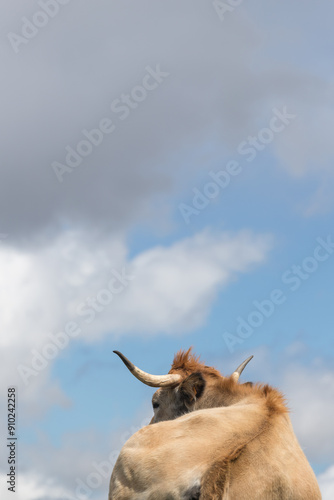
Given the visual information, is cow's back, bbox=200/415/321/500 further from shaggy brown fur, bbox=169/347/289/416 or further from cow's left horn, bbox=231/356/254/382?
cow's left horn, bbox=231/356/254/382

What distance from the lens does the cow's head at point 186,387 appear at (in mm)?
11586

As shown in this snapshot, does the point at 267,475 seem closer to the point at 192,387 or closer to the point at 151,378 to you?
the point at 192,387

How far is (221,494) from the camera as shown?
8.20 meters

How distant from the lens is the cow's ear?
11859 millimetres

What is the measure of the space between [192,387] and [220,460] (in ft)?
11.6

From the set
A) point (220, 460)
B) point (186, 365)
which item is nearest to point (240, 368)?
point (186, 365)

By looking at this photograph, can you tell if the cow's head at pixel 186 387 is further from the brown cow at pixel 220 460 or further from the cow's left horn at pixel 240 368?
the brown cow at pixel 220 460

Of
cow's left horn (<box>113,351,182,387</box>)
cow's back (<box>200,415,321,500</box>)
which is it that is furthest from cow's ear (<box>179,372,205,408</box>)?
cow's back (<box>200,415,321,500</box>)

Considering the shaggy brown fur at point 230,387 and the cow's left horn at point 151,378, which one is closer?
the shaggy brown fur at point 230,387

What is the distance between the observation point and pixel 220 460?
333 inches

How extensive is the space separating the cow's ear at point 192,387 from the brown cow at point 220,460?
180 centimetres

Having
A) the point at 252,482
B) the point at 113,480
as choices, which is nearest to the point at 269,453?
the point at 252,482

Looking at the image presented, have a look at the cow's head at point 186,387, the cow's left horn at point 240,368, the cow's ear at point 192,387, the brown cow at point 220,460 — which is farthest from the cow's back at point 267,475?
the cow's left horn at point 240,368

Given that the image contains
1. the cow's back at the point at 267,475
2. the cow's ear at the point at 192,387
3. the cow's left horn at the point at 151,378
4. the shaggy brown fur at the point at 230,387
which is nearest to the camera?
the cow's back at the point at 267,475
